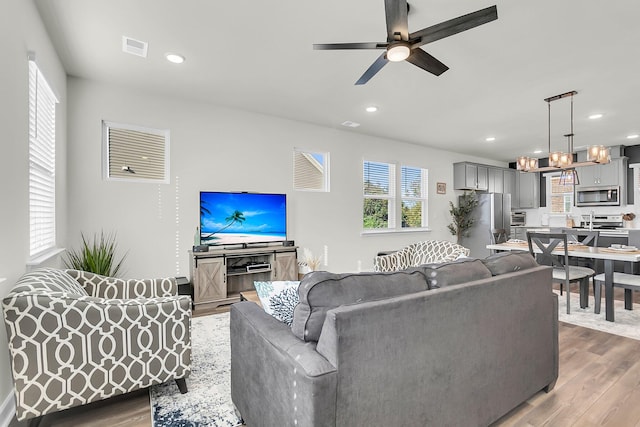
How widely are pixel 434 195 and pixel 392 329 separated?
6.18 m

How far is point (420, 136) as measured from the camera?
19.6 feet

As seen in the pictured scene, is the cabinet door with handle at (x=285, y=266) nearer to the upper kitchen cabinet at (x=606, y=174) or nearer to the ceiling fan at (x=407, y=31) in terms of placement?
the ceiling fan at (x=407, y=31)

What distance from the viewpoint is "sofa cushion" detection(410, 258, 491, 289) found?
1.59m

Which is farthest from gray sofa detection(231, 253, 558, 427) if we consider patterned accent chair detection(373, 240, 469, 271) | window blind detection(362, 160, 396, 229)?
window blind detection(362, 160, 396, 229)

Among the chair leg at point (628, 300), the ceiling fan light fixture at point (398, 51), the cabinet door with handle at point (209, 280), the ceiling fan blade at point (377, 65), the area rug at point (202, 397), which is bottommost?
the area rug at point (202, 397)

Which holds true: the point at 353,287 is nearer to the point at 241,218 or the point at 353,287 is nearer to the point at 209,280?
the point at 209,280

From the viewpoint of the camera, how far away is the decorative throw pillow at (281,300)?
1611mm

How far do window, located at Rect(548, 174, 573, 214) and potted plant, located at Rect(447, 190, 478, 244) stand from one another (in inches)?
88.7

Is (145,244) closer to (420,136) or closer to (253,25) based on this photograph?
(253,25)

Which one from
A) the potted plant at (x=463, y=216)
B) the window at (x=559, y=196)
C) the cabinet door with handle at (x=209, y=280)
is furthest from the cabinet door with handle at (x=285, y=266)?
the window at (x=559, y=196)

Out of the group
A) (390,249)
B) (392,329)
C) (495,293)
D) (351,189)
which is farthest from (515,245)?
(392,329)

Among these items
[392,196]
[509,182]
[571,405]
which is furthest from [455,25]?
[509,182]

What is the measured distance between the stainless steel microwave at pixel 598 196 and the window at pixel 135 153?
8302 mm

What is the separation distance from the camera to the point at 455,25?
1845 millimetres
